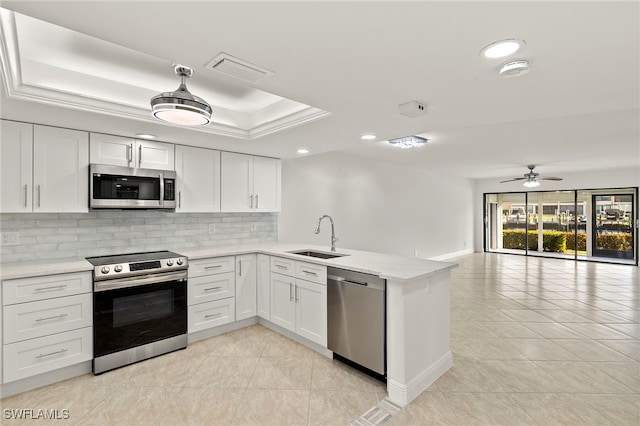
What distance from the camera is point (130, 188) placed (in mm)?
3158

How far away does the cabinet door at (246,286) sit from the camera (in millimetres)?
3699

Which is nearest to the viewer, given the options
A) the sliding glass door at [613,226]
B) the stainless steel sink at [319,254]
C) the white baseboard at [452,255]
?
the stainless steel sink at [319,254]

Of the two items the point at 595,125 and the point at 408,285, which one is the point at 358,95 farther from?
the point at 595,125

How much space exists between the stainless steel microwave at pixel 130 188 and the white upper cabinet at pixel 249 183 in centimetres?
69

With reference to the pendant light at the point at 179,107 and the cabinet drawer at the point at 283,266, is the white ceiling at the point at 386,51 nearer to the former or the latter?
the pendant light at the point at 179,107

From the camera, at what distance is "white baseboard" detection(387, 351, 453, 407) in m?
2.34

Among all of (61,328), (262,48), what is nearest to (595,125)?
(262,48)

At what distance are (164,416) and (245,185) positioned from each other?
2.65 metres

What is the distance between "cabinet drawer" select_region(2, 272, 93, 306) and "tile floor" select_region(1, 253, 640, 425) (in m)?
0.76

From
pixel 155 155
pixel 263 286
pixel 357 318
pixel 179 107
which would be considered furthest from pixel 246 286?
pixel 179 107

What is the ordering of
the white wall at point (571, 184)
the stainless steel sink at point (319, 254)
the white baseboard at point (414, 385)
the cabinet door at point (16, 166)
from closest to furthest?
1. the white baseboard at point (414, 385)
2. the cabinet door at point (16, 166)
3. the stainless steel sink at point (319, 254)
4. the white wall at point (571, 184)

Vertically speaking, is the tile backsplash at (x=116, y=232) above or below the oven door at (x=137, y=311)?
above

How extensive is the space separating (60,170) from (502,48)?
139 inches

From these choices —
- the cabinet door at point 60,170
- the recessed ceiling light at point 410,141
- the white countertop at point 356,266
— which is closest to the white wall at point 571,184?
the recessed ceiling light at point 410,141
